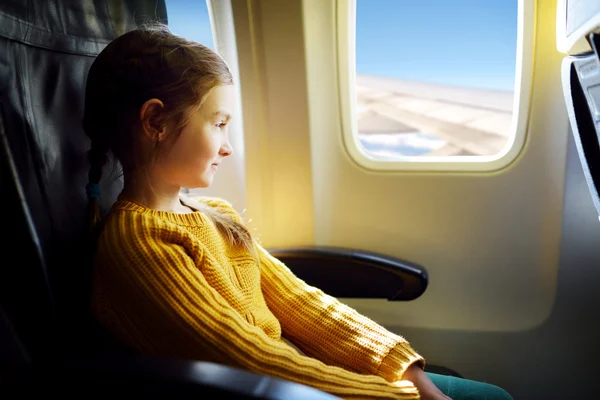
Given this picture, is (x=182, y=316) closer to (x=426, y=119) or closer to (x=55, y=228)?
(x=55, y=228)

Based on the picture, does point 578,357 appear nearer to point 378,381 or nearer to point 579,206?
point 579,206

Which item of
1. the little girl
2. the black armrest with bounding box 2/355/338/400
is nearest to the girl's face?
the little girl

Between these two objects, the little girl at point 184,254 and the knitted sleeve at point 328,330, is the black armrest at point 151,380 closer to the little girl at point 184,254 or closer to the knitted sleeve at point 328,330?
the little girl at point 184,254

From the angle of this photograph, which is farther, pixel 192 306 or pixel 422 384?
pixel 422 384

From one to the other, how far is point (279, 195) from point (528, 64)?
34.3 inches

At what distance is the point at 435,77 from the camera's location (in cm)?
186

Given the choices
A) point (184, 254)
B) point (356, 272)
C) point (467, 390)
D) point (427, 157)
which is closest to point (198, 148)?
point (184, 254)

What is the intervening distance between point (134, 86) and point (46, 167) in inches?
9.0

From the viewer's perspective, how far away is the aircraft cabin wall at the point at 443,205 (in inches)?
68.3

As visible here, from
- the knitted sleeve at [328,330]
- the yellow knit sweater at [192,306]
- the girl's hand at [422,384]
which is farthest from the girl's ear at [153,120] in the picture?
the girl's hand at [422,384]

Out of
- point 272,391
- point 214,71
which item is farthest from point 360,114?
point 272,391

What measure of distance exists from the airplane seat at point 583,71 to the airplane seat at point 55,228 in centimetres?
72

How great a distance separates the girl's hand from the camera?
3.95 ft

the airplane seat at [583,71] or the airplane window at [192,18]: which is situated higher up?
the airplane window at [192,18]
